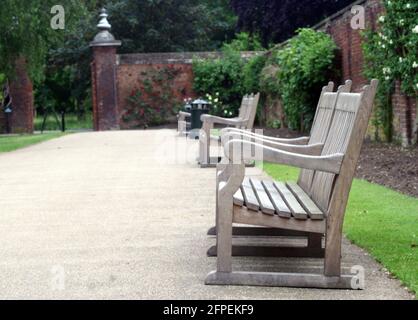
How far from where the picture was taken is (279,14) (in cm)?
3756

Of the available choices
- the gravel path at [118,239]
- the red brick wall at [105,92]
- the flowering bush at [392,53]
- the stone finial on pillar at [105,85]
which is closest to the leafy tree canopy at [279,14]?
the stone finial on pillar at [105,85]

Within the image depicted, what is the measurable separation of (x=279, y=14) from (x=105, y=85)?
7914 millimetres

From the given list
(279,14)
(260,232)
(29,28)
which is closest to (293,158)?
(260,232)

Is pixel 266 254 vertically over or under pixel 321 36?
under

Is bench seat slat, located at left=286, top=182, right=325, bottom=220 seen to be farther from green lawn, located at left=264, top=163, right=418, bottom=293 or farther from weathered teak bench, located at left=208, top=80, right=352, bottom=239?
green lawn, located at left=264, top=163, right=418, bottom=293

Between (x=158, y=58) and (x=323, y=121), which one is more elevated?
(x=323, y=121)

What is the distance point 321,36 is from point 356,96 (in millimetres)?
16326

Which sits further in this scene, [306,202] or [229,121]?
[229,121]

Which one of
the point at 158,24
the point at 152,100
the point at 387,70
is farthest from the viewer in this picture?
the point at 158,24

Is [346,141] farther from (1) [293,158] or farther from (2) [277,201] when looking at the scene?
(2) [277,201]

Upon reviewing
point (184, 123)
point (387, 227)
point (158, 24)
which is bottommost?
point (184, 123)
